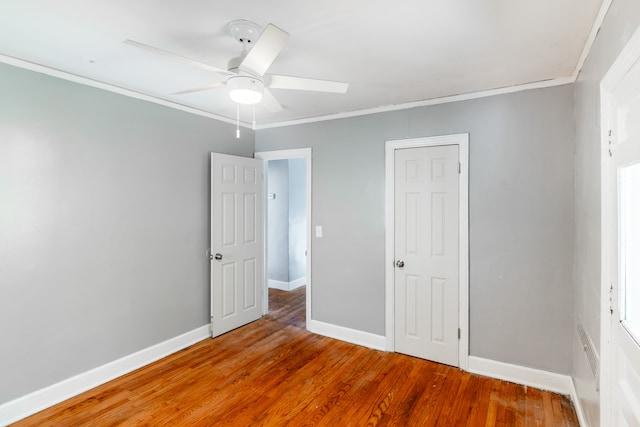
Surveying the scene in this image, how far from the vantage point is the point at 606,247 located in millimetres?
1613

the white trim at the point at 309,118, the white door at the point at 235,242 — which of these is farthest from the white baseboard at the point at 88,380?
the white trim at the point at 309,118

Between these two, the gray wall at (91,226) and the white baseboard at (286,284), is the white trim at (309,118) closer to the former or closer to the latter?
the gray wall at (91,226)

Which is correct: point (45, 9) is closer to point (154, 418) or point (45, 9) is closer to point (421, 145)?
point (154, 418)

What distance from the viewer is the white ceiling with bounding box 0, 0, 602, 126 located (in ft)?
5.41

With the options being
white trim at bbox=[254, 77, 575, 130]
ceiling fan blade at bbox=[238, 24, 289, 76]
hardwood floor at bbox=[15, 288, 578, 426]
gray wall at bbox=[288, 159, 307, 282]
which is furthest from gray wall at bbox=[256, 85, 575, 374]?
gray wall at bbox=[288, 159, 307, 282]

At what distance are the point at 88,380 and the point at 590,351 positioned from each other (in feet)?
11.8

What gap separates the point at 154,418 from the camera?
228 centimetres

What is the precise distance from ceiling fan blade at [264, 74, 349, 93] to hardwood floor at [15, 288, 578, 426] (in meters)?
2.16

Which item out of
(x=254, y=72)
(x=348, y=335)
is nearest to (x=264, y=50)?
(x=254, y=72)

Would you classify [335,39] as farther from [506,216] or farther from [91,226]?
[91,226]

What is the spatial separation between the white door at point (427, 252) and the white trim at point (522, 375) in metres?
0.21

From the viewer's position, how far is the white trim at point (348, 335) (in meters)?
3.39

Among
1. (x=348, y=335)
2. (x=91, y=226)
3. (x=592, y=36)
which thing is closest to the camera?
(x=592, y=36)

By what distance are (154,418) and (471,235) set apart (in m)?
2.86
